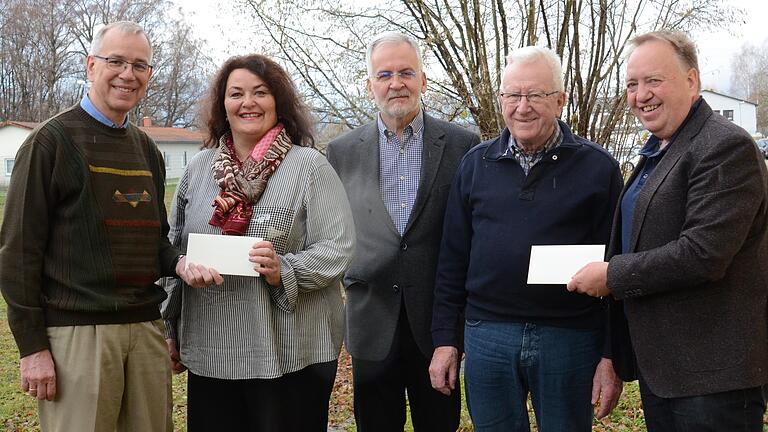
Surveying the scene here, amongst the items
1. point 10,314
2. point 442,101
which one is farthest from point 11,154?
point 10,314

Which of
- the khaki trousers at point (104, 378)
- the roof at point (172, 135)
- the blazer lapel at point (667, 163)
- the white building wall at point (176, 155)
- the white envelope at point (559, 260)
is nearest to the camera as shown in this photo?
the blazer lapel at point (667, 163)

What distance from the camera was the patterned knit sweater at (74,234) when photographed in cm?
287

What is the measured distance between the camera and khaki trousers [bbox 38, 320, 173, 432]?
116 inches

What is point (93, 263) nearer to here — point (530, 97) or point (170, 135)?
point (530, 97)

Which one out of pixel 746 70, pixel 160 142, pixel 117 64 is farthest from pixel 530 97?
pixel 746 70

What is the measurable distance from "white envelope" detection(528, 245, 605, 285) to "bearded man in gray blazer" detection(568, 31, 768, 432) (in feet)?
0.24

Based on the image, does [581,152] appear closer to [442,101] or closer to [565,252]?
[565,252]

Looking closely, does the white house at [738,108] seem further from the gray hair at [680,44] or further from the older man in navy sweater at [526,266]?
the gray hair at [680,44]

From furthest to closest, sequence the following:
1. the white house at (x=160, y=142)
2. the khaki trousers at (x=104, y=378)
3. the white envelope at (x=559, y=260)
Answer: the white house at (x=160, y=142) → the khaki trousers at (x=104, y=378) → the white envelope at (x=559, y=260)

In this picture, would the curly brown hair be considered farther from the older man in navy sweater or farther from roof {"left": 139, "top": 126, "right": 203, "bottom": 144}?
roof {"left": 139, "top": 126, "right": 203, "bottom": 144}

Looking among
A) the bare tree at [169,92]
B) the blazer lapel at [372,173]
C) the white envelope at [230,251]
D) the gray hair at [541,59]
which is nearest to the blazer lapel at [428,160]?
the blazer lapel at [372,173]

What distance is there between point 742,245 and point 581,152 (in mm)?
822

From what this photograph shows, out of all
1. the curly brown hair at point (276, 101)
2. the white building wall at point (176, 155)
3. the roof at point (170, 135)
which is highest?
the roof at point (170, 135)

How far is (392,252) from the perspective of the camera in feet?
11.7
